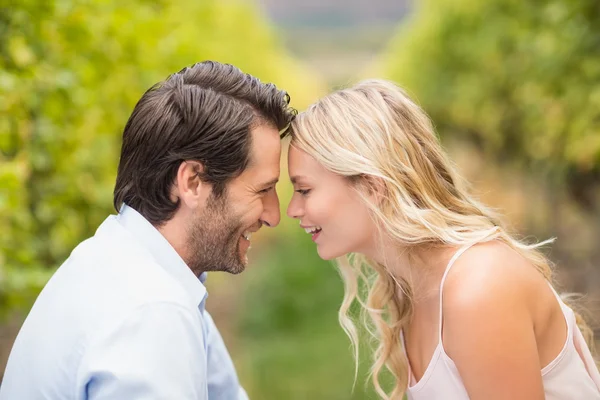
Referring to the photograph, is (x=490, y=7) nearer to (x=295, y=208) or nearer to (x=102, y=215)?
(x=102, y=215)

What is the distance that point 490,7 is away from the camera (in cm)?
1195

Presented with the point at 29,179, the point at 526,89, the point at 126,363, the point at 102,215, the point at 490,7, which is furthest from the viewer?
the point at 490,7

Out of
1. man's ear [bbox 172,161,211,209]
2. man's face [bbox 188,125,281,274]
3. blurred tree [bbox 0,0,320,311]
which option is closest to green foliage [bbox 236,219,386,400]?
blurred tree [bbox 0,0,320,311]

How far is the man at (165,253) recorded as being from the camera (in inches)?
79.4

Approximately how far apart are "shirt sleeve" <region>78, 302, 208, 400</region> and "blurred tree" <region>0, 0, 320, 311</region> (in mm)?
1143

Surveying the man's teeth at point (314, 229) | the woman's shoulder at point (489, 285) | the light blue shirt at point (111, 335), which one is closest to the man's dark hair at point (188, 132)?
the light blue shirt at point (111, 335)

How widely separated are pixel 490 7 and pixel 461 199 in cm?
970

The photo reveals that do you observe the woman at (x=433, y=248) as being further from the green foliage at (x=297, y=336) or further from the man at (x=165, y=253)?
the green foliage at (x=297, y=336)

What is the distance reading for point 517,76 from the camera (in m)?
11.4

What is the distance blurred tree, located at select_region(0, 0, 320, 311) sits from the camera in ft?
11.1

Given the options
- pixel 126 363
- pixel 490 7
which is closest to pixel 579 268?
pixel 490 7

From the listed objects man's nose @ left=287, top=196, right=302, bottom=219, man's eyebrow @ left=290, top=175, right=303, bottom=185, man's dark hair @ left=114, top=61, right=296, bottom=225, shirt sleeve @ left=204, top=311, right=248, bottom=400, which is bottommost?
shirt sleeve @ left=204, top=311, right=248, bottom=400

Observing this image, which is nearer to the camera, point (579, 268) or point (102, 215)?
point (102, 215)

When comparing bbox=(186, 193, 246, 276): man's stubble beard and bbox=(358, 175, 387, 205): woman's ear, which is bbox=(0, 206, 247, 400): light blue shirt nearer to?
bbox=(186, 193, 246, 276): man's stubble beard
